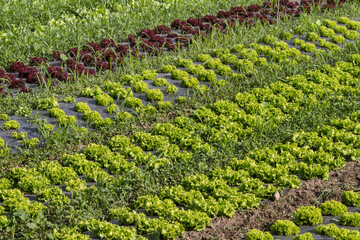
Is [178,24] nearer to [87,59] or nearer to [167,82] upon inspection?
[87,59]

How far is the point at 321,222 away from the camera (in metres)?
5.93

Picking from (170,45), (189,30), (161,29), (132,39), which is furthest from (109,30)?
(189,30)

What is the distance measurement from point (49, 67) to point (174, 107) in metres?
2.60

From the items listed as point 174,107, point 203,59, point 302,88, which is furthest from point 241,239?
point 203,59

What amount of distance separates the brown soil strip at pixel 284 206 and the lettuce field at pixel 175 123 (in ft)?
0.06

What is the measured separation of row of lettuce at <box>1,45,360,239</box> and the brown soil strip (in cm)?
10

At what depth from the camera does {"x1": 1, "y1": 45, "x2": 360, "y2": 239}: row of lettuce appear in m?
6.05

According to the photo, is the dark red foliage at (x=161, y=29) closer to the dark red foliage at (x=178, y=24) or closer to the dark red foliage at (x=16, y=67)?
the dark red foliage at (x=178, y=24)

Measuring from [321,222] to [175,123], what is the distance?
9.73 ft

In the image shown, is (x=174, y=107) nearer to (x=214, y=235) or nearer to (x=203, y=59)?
(x=203, y=59)

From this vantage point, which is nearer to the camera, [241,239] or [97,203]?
[241,239]

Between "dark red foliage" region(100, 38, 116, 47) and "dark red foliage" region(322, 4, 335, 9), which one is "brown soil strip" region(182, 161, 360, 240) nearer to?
"dark red foliage" region(100, 38, 116, 47)

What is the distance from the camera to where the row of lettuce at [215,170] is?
605 centimetres

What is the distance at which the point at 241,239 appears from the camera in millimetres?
5719
